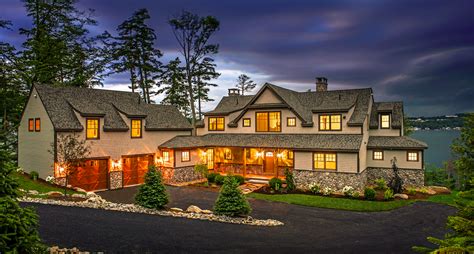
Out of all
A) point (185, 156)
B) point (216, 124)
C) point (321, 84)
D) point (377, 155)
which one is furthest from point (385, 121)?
point (185, 156)

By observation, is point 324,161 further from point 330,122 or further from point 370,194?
point 370,194

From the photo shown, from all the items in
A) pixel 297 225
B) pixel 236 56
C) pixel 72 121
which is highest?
pixel 236 56

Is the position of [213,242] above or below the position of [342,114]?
below

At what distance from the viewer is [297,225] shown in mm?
13758

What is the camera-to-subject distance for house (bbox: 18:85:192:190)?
21.2m

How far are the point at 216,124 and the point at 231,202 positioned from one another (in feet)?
54.2

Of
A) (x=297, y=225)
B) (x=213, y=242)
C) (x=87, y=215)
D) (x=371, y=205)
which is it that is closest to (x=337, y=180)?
(x=371, y=205)

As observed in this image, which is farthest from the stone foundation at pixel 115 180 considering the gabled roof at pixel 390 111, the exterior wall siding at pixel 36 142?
the gabled roof at pixel 390 111

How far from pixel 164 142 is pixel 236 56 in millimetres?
13244

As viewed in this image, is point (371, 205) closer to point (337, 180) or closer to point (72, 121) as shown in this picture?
point (337, 180)

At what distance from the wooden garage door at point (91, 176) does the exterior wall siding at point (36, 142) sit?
66.7 inches

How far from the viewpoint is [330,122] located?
25.0 meters

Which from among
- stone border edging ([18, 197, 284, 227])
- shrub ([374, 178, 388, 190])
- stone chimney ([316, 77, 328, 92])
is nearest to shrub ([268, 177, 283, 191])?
shrub ([374, 178, 388, 190])

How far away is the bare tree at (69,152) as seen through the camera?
61.8ft
